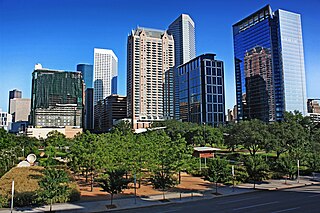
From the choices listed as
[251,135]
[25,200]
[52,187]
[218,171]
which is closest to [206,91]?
[251,135]

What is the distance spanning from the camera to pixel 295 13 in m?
161

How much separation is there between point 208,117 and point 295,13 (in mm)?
75395

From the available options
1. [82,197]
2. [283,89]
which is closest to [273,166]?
[82,197]

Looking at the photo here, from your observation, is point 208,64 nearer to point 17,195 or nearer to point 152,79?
point 152,79

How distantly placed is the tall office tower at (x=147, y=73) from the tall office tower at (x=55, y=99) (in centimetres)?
3562

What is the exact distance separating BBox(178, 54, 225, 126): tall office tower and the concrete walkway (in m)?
135

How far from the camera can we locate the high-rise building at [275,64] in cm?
15225

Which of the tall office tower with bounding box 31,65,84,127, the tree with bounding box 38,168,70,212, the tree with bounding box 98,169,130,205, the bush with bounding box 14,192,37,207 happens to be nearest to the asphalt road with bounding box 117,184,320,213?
the tree with bounding box 98,169,130,205

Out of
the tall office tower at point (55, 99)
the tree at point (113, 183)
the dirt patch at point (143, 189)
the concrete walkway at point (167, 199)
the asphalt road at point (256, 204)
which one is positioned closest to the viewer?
the asphalt road at point (256, 204)

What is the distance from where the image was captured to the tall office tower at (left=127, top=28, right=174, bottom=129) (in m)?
166

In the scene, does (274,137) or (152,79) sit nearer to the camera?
(274,137)

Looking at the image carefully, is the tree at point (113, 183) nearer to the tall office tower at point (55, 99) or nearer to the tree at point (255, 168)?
the tree at point (255, 168)

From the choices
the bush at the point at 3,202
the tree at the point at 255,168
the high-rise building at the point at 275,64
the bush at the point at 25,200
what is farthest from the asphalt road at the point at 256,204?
the high-rise building at the point at 275,64

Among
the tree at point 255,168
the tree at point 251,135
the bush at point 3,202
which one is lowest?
the bush at point 3,202
